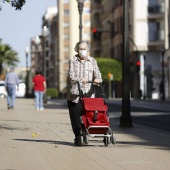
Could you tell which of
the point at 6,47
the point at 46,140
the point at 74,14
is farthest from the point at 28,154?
the point at 74,14

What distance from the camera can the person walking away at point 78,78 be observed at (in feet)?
43.1

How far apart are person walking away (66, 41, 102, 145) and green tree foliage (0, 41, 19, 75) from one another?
94.1 meters

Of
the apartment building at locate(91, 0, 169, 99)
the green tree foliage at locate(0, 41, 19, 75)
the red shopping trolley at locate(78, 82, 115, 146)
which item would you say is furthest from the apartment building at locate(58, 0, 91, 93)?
the red shopping trolley at locate(78, 82, 115, 146)

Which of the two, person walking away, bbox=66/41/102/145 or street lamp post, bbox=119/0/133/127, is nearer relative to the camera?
person walking away, bbox=66/41/102/145

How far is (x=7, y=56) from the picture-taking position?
109750 mm

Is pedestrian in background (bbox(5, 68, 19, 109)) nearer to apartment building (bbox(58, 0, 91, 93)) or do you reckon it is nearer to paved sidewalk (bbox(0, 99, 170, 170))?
paved sidewalk (bbox(0, 99, 170, 170))

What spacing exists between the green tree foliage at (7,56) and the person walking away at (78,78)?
94056 millimetres

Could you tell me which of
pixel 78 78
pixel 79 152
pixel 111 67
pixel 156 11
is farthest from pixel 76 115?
pixel 111 67

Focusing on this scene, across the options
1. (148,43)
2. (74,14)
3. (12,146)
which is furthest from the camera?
(74,14)

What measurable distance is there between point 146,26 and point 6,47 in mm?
30310

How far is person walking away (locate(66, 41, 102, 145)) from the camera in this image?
43.1 feet

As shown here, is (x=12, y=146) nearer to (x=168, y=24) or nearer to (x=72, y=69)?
(x=72, y=69)

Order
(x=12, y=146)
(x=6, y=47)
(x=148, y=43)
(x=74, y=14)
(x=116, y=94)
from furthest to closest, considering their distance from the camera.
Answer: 1. (x=74, y=14)
2. (x=6, y=47)
3. (x=116, y=94)
4. (x=148, y=43)
5. (x=12, y=146)

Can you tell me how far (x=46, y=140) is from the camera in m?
14.6
